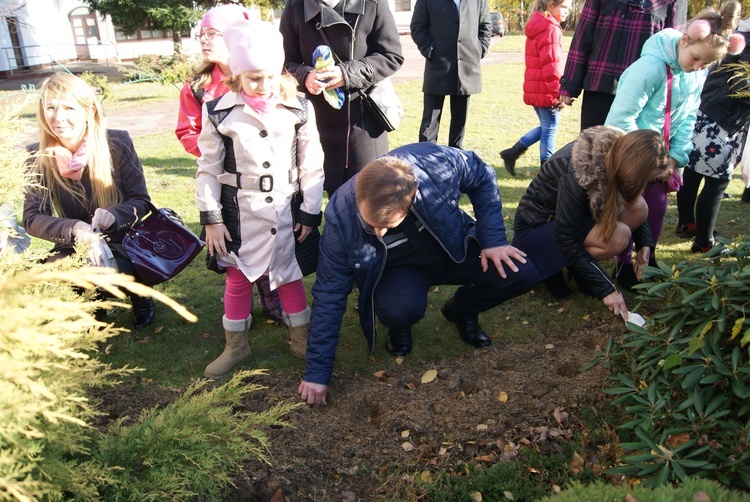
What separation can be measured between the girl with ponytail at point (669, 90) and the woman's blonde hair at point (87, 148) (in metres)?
3.13

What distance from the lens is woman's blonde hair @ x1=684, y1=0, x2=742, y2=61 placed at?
3518 mm

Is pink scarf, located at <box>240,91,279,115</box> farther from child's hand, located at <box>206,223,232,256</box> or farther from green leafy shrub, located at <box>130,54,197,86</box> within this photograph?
green leafy shrub, located at <box>130,54,197,86</box>

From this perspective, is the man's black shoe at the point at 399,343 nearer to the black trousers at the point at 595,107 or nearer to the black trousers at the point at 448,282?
the black trousers at the point at 448,282

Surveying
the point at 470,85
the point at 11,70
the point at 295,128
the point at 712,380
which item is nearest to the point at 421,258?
the point at 295,128

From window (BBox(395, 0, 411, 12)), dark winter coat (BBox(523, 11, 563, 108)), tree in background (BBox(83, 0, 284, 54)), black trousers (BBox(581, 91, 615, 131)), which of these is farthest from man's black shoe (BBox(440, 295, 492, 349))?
window (BBox(395, 0, 411, 12))

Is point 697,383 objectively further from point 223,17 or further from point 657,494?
point 223,17

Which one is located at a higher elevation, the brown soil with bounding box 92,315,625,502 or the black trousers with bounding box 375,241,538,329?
the black trousers with bounding box 375,241,538,329

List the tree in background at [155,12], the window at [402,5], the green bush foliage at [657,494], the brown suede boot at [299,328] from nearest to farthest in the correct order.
→ the green bush foliage at [657,494] → the brown suede boot at [299,328] → the tree in background at [155,12] → the window at [402,5]

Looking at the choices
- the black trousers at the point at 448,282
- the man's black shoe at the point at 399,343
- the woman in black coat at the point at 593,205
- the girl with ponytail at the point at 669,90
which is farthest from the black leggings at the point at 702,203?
the man's black shoe at the point at 399,343

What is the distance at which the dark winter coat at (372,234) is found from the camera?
2961 millimetres

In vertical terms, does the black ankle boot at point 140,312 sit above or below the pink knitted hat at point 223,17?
below

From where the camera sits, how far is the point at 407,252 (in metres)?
3.24

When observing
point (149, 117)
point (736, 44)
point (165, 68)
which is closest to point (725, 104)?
point (736, 44)

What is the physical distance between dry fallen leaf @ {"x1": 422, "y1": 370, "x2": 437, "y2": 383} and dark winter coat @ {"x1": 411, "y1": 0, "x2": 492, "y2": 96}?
364 cm
